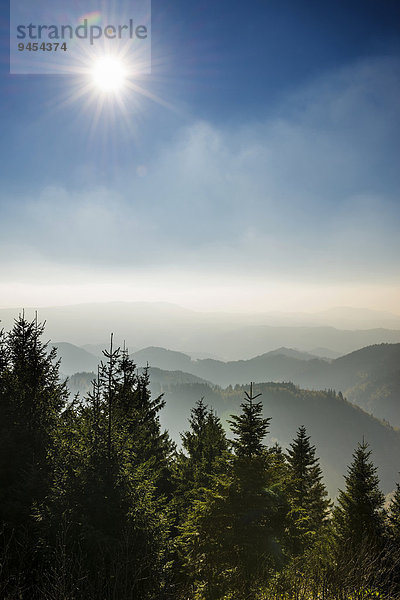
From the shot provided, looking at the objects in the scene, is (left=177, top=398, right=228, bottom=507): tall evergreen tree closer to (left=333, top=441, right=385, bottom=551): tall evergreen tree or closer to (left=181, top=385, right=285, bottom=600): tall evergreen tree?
(left=181, top=385, right=285, bottom=600): tall evergreen tree

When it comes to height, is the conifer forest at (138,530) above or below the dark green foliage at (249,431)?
below

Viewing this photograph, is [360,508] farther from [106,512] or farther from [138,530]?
[106,512]

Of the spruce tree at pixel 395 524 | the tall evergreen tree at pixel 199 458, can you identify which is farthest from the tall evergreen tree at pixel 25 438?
the spruce tree at pixel 395 524

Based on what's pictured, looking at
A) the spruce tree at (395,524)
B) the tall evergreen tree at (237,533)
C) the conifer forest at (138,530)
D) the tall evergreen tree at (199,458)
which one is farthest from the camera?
the spruce tree at (395,524)

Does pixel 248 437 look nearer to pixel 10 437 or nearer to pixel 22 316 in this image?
pixel 10 437

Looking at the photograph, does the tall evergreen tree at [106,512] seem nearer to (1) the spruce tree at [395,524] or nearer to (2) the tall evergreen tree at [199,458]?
(2) the tall evergreen tree at [199,458]

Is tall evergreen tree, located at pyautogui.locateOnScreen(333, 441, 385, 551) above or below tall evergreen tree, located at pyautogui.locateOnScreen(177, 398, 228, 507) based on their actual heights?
below

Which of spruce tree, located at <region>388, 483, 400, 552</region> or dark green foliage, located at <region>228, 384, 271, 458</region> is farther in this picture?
spruce tree, located at <region>388, 483, 400, 552</region>

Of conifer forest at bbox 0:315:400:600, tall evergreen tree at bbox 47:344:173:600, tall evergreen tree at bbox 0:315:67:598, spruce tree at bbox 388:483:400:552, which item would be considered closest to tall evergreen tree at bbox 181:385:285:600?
conifer forest at bbox 0:315:400:600

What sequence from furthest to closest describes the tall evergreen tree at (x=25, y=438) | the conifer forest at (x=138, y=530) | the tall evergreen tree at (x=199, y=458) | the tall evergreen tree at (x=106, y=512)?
the tall evergreen tree at (x=199, y=458) → the tall evergreen tree at (x=25, y=438) → the tall evergreen tree at (x=106, y=512) → the conifer forest at (x=138, y=530)

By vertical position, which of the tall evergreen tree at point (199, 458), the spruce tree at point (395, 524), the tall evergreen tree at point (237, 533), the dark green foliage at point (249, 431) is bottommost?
the spruce tree at point (395, 524)

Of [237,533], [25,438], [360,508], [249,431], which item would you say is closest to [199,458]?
[360,508]

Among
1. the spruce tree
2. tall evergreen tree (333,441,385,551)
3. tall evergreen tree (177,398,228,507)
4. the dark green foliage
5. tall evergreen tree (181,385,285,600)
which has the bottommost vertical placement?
the spruce tree

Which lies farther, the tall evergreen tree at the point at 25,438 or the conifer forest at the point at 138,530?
the tall evergreen tree at the point at 25,438
